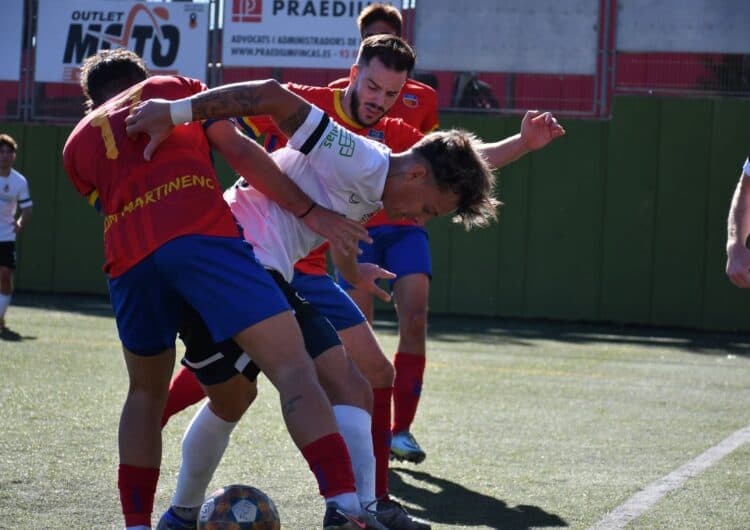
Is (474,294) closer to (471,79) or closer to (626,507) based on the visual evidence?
(471,79)

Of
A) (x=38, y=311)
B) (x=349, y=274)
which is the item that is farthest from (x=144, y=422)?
(x=38, y=311)

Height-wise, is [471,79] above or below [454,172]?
above

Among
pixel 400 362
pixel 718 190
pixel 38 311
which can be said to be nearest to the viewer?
pixel 400 362

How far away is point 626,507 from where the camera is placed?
18.4 ft

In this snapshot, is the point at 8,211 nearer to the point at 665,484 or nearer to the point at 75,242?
the point at 75,242

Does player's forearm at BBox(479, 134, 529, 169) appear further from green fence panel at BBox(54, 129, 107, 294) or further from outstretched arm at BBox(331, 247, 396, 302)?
green fence panel at BBox(54, 129, 107, 294)

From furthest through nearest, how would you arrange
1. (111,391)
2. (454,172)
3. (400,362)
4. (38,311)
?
(38,311)
(111,391)
(400,362)
(454,172)

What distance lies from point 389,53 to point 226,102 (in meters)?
1.46

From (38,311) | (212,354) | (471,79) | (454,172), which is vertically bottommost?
(38,311)

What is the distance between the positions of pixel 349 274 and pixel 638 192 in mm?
12963

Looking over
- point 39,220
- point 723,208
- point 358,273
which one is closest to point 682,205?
point 723,208

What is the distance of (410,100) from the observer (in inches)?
287

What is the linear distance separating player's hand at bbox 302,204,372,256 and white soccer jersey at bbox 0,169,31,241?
10577mm

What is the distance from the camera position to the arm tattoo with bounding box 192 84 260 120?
4.18m
